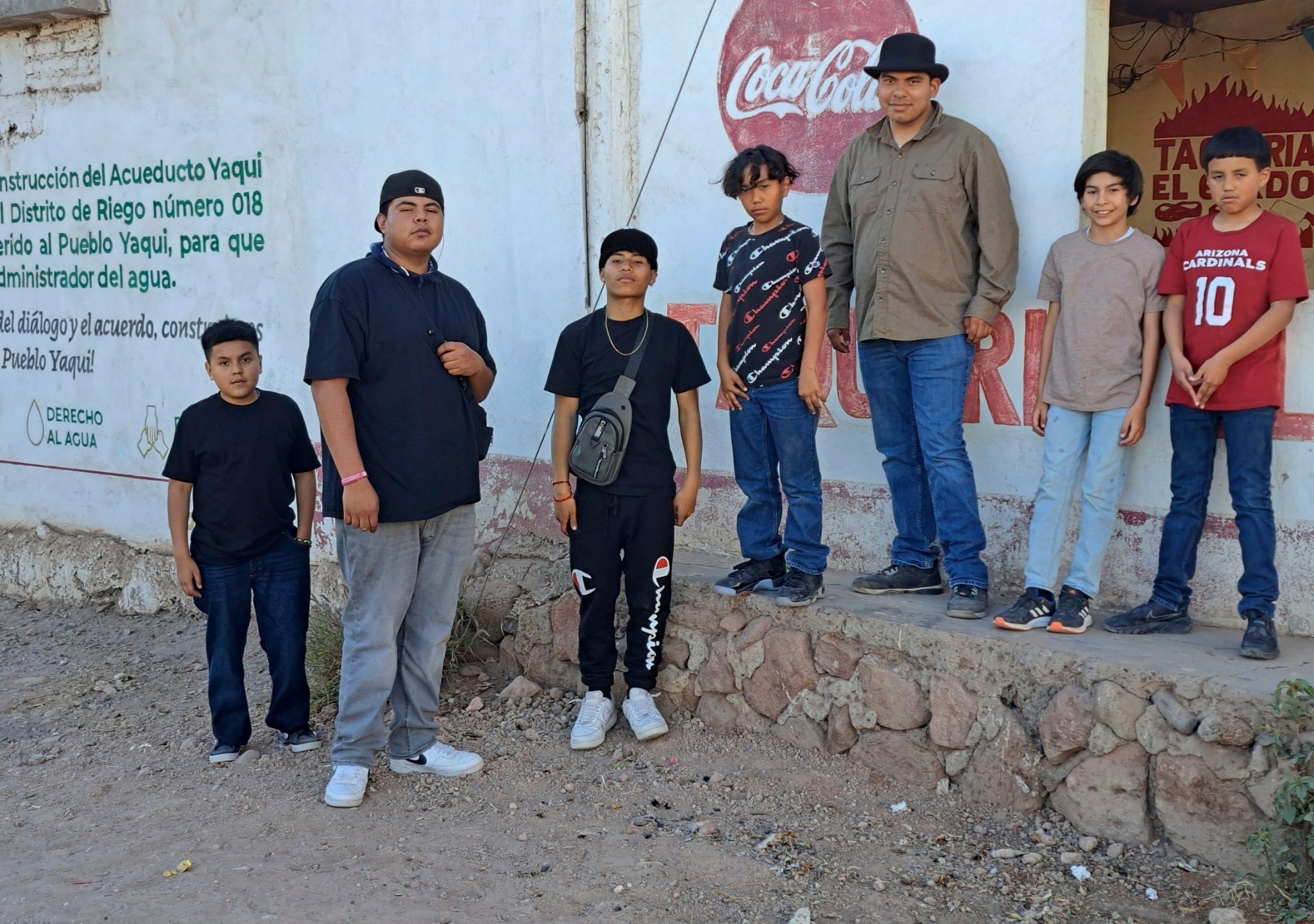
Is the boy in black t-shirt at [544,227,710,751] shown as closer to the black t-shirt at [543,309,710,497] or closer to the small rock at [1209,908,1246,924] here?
the black t-shirt at [543,309,710,497]

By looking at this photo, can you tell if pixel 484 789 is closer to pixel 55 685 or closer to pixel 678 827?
pixel 678 827

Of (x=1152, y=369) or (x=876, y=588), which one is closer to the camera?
(x=1152, y=369)

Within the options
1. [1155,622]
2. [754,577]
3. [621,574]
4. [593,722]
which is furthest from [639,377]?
[1155,622]

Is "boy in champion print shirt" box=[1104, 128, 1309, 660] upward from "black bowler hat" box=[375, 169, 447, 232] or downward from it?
downward

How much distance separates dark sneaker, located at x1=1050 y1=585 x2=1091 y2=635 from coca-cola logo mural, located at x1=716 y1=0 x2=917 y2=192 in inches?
72.3

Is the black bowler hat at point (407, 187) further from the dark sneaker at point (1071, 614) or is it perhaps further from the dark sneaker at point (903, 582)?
the dark sneaker at point (1071, 614)

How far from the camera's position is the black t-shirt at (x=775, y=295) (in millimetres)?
4160

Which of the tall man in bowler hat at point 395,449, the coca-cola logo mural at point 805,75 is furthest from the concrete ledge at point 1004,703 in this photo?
the coca-cola logo mural at point 805,75

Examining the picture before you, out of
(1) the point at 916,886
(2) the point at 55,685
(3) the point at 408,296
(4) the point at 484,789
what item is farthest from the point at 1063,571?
(2) the point at 55,685

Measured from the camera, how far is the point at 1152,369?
3830 millimetres

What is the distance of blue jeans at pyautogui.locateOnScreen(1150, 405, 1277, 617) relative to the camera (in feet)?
11.8

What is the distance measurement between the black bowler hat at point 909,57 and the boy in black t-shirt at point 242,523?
7.65ft

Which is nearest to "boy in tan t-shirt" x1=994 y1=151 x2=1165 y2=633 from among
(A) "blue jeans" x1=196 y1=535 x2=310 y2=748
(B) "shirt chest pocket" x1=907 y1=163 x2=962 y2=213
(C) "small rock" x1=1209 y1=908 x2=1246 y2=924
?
(B) "shirt chest pocket" x1=907 y1=163 x2=962 y2=213

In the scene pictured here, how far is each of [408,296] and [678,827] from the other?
6.09 ft
